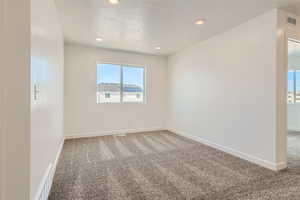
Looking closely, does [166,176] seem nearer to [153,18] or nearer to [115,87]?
[153,18]

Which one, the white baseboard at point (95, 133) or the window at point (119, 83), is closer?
the white baseboard at point (95, 133)

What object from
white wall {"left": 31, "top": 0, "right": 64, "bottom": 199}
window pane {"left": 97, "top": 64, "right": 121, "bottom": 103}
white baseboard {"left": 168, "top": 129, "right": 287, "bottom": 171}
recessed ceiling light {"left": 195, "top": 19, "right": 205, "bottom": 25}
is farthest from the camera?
window pane {"left": 97, "top": 64, "right": 121, "bottom": 103}

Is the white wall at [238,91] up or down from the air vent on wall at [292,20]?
down

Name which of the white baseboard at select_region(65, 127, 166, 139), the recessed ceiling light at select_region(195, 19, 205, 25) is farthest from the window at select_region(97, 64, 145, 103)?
the recessed ceiling light at select_region(195, 19, 205, 25)

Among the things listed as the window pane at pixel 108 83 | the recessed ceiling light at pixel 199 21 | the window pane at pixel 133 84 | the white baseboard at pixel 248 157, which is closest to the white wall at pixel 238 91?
the white baseboard at pixel 248 157

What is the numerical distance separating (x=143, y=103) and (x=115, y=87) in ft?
3.49

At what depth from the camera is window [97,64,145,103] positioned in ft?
15.0

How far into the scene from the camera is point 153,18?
269 cm

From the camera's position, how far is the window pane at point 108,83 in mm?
4547

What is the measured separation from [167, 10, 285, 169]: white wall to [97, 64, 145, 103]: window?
1.62m

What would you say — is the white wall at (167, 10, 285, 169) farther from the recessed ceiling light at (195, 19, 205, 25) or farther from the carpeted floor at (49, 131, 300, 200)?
the recessed ceiling light at (195, 19, 205, 25)

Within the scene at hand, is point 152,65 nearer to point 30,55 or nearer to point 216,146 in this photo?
point 216,146
